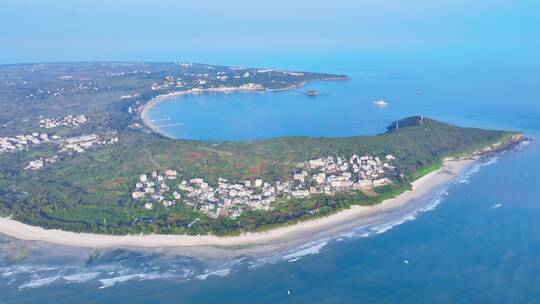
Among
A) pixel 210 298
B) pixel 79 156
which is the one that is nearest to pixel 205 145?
pixel 79 156

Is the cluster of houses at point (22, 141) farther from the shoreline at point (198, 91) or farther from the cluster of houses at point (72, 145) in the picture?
the shoreline at point (198, 91)

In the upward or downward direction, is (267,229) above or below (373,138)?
below

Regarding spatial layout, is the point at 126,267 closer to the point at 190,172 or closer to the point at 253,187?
the point at 253,187

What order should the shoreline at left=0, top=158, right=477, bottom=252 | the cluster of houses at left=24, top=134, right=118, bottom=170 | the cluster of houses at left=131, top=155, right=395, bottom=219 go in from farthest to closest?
the cluster of houses at left=24, top=134, right=118, bottom=170 < the cluster of houses at left=131, top=155, right=395, bottom=219 < the shoreline at left=0, top=158, right=477, bottom=252

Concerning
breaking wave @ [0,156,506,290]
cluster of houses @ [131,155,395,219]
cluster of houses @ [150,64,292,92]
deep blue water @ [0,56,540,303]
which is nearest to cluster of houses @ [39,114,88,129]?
cluster of houses @ [131,155,395,219]

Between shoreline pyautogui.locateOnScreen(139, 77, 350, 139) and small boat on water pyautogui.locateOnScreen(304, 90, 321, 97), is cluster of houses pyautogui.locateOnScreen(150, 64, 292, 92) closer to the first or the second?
shoreline pyautogui.locateOnScreen(139, 77, 350, 139)

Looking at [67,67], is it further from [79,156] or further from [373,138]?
[373,138]

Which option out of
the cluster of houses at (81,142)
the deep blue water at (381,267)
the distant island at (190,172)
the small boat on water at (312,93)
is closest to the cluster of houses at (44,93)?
the distant island at (190,172)
